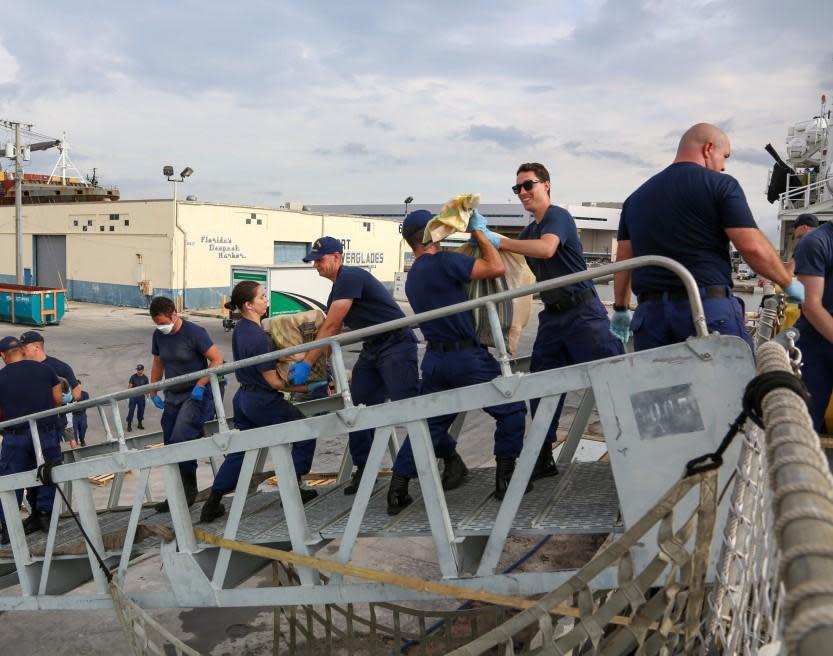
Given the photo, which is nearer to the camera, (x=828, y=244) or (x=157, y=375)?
(x=828, y=244)

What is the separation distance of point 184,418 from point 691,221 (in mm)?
3892

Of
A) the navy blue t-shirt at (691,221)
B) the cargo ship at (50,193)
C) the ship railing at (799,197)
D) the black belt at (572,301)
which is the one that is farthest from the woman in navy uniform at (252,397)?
the cargo ship at (50,193)

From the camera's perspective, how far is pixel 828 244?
13.0 ft

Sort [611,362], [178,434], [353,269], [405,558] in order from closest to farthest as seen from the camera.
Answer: [611,362], [353,269], [178,434], [405,558]

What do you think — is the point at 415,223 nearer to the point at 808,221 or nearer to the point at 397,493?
the point at 397,493

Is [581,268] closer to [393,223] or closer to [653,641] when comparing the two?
[653,641]

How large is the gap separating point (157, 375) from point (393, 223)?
117 feet

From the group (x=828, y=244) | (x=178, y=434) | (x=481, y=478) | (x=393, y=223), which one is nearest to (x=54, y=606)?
(x=178, y=434)

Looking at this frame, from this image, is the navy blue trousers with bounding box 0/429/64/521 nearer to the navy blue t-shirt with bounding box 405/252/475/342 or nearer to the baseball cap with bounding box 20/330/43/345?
the baseball cap with bounding box 20/330/43/345

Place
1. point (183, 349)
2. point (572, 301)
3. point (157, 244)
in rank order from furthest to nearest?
point (157, 244), point (183, 349), point (572, 301)

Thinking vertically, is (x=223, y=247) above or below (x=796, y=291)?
above

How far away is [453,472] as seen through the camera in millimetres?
3930

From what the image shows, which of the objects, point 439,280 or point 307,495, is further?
point 307,495

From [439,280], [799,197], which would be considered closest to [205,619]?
[439,280]
